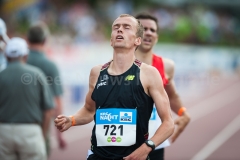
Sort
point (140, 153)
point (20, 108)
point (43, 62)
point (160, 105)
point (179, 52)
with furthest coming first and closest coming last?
point (179, 52)
point (43, 62)
point (20, 108)
point (160, 105)
point (140, 153)

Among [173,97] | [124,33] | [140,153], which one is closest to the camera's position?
[140,153]

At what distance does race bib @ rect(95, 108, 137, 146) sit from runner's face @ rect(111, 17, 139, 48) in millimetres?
532

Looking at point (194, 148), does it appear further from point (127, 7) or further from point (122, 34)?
point (127, 7)

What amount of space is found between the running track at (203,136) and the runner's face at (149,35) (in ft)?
14.0

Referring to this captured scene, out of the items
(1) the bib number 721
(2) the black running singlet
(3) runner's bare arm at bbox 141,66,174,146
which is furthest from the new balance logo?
(1) the bib number 721

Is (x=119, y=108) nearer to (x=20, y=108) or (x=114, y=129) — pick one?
(x=114, y=129)

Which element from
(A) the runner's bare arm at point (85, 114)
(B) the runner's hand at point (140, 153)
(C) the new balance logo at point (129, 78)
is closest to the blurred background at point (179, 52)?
(A) the runner's bare arm at point (85, 114)

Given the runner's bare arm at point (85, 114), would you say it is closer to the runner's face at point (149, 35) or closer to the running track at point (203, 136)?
the runner's face at point (149, 35)

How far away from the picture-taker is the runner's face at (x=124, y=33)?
445 cm

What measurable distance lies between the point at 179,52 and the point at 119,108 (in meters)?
16.1

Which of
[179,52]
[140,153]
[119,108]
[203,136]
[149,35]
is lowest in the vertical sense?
[203,136]

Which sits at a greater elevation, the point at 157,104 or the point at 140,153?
the point at 157,104

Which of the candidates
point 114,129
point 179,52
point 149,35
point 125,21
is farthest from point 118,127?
point 179,52

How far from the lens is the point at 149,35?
608 centimetres
